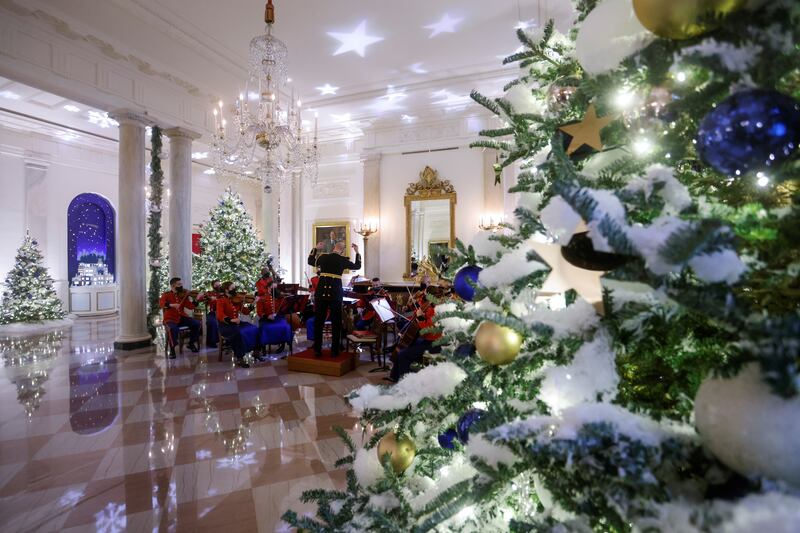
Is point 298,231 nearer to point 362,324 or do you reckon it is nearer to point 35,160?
point 362,324

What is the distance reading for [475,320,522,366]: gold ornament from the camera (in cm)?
105

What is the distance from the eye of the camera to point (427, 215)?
→ 396 inches

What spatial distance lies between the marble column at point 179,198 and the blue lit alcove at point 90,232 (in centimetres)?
647

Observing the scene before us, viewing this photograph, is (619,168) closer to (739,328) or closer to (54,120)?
(739,328)

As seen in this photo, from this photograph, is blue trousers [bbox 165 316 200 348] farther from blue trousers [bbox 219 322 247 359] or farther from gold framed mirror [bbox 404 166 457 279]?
gold framed mirror [bbox 404 166 457 279]

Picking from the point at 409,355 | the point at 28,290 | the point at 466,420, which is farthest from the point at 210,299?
the point at 466,420

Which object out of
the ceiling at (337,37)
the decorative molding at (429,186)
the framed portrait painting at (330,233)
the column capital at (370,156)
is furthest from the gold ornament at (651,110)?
the framed portrait painting at (330,233)

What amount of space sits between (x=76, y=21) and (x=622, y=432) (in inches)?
314

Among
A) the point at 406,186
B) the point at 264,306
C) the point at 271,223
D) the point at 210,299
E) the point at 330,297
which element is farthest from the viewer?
the point at 271,223

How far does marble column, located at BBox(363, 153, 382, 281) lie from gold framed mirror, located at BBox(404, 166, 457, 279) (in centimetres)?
84

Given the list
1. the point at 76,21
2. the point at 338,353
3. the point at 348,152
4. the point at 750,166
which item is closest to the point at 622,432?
the point at 750,166

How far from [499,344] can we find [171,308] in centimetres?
673

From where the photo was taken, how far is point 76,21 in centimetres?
550

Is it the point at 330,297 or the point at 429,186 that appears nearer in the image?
the point at 330,297
